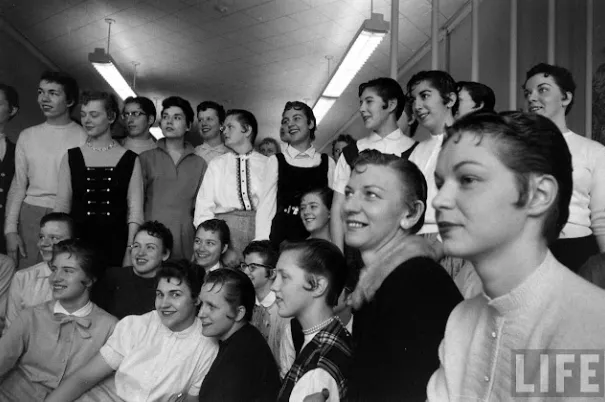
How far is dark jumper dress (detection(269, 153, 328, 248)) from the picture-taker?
3613 millimetres

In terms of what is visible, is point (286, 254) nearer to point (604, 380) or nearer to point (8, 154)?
point (604, 380)

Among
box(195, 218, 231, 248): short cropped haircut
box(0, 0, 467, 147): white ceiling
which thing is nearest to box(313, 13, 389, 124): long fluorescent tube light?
box(0, 0, 467, 147): white ceiling

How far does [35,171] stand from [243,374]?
201cm

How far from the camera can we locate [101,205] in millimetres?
3586

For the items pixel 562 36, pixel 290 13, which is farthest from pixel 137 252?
pixel 290 13

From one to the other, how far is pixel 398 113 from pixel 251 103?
7.73 meters

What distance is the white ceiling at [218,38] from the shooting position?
6.73 meters

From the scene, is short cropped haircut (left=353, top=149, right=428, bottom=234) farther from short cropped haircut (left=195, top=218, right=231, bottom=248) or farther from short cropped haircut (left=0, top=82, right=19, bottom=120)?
short cropped haircut (left=0, top=82, right=19, bottom=120)

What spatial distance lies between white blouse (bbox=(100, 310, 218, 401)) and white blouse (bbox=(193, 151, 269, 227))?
1.03 metres

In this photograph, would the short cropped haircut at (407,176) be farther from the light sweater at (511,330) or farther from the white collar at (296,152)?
the white collar at (296,152)

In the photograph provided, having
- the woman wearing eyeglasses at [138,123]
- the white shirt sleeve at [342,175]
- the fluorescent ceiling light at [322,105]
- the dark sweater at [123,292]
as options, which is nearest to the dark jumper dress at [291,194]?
the white shirt sleeve at [342,175]

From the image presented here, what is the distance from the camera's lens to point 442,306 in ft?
5.14

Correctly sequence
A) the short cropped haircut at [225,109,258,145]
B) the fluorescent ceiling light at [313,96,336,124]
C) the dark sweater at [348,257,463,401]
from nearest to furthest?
the dark sweater at [348,257,463,401]
the short cropped haircut at [225,109,258,145]
the fluorescent ceiling light at [313,96,336,124]

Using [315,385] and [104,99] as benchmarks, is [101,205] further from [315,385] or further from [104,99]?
[315,385]
